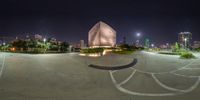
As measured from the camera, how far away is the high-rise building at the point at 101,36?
311 feet

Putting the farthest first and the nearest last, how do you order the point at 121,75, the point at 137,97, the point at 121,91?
the point at 121,75, the point at 121,91, the point at 137,97

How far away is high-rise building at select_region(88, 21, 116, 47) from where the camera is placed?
311ft

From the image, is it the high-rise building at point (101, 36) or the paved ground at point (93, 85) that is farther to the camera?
the high-rise building at point (101, 36)

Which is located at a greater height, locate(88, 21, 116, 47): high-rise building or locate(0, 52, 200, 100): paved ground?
locate(88, 21, 116, 47): high-rise building

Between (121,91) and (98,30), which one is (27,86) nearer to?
(121,91)

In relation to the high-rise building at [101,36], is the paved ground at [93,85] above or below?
below

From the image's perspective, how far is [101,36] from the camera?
312 ft

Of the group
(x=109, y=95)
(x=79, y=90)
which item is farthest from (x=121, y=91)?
(x=79, y=90)

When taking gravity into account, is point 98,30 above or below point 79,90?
above

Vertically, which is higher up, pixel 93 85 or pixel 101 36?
pixel 101 36

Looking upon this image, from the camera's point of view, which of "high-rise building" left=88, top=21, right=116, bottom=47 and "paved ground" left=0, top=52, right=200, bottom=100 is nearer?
"paved ground" left=0, top=52, right=200, bottom=100

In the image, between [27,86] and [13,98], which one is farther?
[27,86]

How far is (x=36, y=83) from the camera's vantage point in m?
11.3

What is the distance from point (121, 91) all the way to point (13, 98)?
16.6ft
